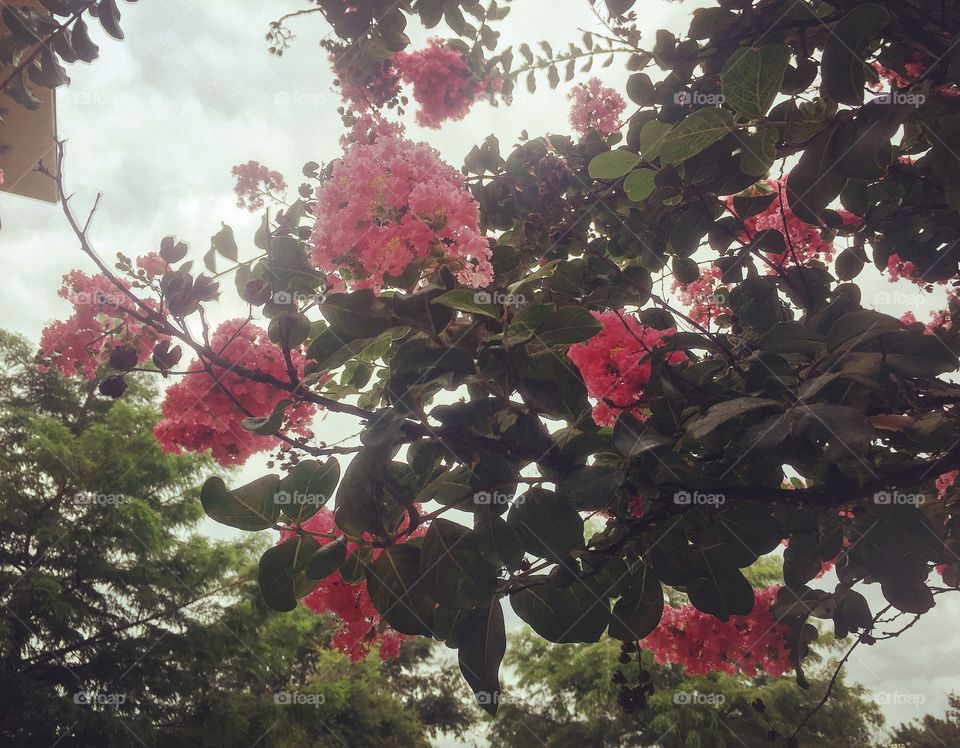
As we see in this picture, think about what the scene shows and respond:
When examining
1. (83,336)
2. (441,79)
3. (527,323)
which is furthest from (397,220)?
(441,79)

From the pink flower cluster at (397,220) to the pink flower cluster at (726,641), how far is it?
1.81 meters

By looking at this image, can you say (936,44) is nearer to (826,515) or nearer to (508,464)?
(826,515)

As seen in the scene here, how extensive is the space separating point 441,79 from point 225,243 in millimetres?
1718

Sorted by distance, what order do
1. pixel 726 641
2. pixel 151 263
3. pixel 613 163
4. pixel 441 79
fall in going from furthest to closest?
pixel 441 79, pixel 726 641, pixel 151 263, pixel 613 163

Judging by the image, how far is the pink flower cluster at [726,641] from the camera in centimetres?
218

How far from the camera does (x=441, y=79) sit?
2.62 metres

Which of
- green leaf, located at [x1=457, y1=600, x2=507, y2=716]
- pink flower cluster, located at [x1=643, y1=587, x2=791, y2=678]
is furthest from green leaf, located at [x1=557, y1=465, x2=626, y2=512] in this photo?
pink flower cluster, located at [x1=643, y1=587, x2=791, y2=678]

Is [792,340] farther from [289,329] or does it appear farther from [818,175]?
[289,329]

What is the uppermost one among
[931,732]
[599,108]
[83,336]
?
[599,108]

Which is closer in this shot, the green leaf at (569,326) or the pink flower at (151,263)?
the green leaf at (569,326)

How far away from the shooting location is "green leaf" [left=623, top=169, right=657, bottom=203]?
145 centimetres

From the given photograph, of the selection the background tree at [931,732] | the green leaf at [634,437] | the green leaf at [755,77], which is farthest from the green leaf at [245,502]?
the background tree at [931,732]

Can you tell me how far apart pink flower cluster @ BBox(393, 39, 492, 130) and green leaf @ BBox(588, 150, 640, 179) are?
150cm

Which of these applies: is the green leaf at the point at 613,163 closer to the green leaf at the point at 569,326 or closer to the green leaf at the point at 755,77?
the green leaf at the point at 755,77
